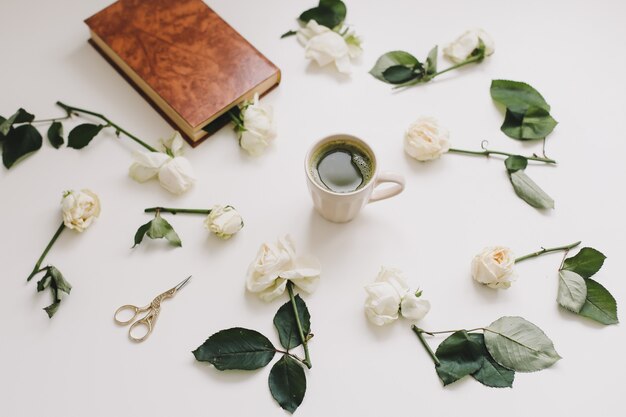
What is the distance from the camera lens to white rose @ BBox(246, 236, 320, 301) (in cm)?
99

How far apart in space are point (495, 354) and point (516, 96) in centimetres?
51

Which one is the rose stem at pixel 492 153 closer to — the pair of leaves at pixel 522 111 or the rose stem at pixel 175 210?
the pair of leaves at pixel 522 111

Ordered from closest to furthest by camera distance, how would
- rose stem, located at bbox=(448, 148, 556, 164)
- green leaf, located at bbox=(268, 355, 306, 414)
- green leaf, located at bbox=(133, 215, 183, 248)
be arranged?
green leaf, located at bbox=(268, 355, 306, 414), green leaf, located at bbox=(133, 215, 183, 248), rose stem, located at bbox=(448, 148, 556, 164)

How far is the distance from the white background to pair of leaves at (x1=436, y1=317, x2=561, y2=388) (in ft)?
0.06

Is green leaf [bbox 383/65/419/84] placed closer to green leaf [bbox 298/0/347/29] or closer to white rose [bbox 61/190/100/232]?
green leaf [bbox 298/0/347/29]

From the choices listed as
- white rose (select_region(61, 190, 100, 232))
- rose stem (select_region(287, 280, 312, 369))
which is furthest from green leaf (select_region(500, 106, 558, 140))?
white rose (select_region(61, 190, 100, 232))

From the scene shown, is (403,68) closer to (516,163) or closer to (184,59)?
(516,163)

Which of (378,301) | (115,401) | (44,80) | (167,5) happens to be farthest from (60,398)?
(167,5)

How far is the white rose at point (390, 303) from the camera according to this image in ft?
3.20

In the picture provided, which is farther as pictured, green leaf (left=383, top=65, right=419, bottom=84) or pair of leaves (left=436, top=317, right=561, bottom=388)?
green leaf (left=383, top=65, right=419, bottom=84)

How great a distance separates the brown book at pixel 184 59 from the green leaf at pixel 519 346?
612 millimetres

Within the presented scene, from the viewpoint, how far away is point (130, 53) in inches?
46.0

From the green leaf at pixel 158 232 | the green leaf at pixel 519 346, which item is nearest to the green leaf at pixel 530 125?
the green leaf at pixel 519 346

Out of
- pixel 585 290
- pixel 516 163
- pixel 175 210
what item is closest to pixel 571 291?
pixel 585 290
